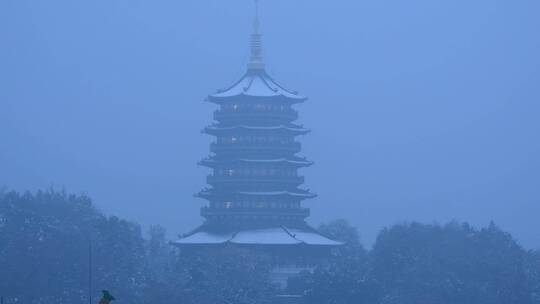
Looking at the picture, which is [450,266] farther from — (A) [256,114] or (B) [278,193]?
(A) [256,114]

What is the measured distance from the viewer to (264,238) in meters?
77.1

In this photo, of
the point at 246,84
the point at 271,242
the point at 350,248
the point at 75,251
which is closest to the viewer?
the point at 75,251

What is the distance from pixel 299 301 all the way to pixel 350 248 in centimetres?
1998

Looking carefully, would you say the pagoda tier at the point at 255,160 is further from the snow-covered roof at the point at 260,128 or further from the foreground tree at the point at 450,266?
the foreground tree at the point at 450,266

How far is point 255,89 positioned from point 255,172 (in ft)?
18.3

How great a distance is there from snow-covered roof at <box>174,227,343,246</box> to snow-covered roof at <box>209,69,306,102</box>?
340 inches

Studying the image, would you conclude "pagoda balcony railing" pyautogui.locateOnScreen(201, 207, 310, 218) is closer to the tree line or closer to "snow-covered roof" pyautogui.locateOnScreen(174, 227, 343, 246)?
"snow-covered roof" pyautogui.locateOnScreen(174, 227, 343, 246)

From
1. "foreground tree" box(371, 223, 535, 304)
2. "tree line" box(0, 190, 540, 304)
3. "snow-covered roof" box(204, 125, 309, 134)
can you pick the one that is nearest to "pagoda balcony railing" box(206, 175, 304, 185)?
"snow-covered roof" box(204, 125, 309, 134)

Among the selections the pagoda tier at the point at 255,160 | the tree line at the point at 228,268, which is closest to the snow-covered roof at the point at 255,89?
the pagoda tier at the point at 255,160

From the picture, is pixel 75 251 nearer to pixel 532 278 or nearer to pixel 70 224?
pixel 70 224

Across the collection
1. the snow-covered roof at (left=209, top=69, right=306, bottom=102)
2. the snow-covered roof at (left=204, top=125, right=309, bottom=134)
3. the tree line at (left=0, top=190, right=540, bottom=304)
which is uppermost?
the snow-covered roof at (left=209, top=69, right=306, bottom=102)

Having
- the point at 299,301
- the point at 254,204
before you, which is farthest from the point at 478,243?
the point at 254,204

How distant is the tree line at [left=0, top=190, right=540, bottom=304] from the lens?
61688 mm

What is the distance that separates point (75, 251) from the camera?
208ft
